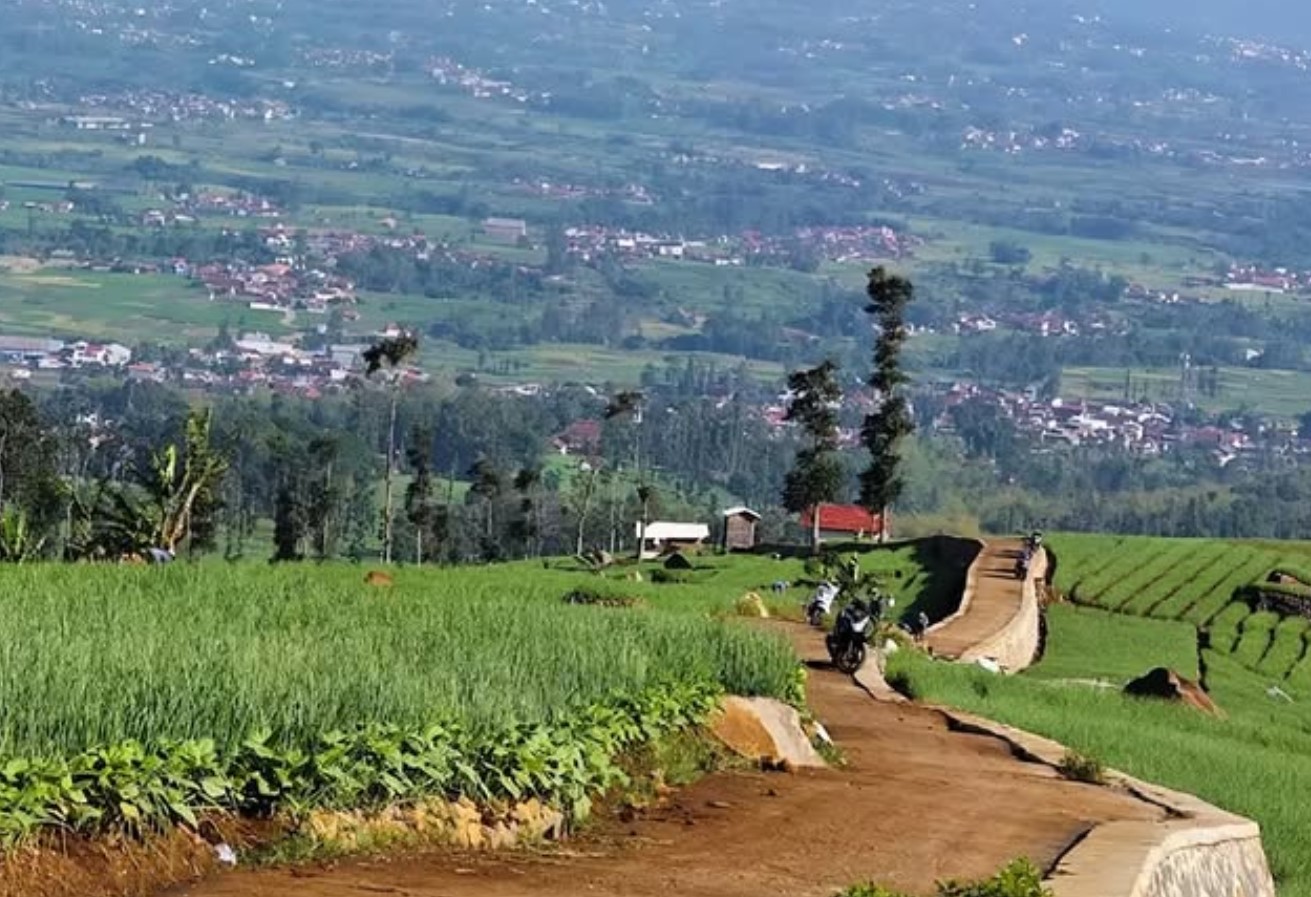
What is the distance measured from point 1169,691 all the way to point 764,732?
12477 mm

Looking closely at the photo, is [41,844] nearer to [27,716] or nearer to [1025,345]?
[27,716]

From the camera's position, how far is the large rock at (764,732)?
14641 mm

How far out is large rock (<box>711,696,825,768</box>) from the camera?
1464 cm

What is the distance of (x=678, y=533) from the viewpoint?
246ft

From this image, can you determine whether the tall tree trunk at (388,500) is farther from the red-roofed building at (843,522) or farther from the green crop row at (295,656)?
the green crop row at (295,656)

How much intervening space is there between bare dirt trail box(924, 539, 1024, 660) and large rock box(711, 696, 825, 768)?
14028 millimetres

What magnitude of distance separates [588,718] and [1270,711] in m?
20.4

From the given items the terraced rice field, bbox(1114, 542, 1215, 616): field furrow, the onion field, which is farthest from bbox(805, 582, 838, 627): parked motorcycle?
bbox(1114, 542, 1215, 616): field furrow

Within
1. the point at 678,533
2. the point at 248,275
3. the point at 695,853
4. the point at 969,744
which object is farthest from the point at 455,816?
the point at 248,275

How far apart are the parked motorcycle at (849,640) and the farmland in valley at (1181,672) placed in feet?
1.46

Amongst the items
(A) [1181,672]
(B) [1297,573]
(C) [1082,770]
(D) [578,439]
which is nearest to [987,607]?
(A) [1181,672]

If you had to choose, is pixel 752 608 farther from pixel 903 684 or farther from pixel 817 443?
pixel 817 443

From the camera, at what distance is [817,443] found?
200ft

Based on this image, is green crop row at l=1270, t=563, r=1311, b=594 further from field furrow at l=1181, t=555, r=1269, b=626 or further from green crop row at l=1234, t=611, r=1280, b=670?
green crop row at l=1234, t=611, r=1280, b=670
